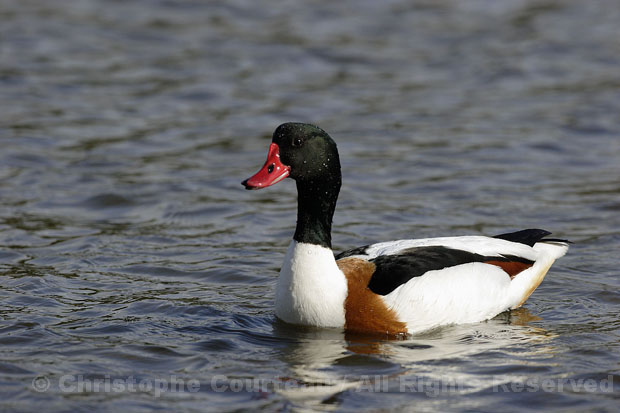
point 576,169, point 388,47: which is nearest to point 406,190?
point 576,169

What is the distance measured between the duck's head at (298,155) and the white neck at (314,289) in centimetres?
58

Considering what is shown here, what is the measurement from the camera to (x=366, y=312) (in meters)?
8.11

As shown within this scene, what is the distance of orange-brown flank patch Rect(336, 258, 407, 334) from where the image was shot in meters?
8.11

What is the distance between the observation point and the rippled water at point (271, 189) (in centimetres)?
730

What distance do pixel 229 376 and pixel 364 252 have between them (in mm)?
1897

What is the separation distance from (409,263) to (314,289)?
79 centimetres

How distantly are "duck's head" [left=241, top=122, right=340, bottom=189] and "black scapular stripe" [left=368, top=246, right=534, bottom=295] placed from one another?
0.89m

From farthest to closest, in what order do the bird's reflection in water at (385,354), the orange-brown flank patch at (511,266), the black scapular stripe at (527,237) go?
1. the black scapular stripe at (527,237)
2. the orange-brown flank patch at (511,266)
3. the bird's reflection in water at (385,354)

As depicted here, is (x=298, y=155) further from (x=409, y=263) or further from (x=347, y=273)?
(x=409, y=263)

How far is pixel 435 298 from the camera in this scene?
27.1ft

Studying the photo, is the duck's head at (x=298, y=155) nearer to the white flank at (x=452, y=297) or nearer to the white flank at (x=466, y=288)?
the white flank at (x=466, y=288)

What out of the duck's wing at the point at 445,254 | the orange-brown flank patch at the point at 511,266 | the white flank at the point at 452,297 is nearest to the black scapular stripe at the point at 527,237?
the duck's wing at the point at 445,254

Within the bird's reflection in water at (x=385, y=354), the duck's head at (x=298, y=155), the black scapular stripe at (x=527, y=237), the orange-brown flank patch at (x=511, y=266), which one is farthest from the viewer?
the black scapular stripe at (x=527, y=237)

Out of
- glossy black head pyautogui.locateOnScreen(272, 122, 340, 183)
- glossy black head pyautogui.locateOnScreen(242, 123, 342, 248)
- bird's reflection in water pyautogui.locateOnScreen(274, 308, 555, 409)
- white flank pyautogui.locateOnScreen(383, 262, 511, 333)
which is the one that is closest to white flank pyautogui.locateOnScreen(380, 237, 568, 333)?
white flank pyautogui.locateOnScreen(383, 262, 511, 333)
